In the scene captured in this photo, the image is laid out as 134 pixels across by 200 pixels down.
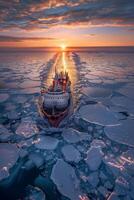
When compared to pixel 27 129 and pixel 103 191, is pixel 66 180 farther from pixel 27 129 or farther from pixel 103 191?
pixel 27 129

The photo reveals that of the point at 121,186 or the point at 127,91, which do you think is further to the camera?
the point at 127,91

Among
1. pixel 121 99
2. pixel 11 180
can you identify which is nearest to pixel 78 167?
pixel 11 180

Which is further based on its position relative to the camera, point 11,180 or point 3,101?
point 3,101

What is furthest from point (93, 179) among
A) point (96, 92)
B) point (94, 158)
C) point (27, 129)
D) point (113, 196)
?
point (96, 92)

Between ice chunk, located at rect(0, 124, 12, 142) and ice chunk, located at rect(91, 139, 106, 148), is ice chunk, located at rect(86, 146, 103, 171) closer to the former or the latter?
ice chunk, located at rect(91, 139, 106, 148)

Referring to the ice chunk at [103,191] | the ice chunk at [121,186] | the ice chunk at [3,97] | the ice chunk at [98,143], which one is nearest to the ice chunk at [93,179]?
the ice chunk at [103,191]

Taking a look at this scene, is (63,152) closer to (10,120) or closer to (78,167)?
(78,167)

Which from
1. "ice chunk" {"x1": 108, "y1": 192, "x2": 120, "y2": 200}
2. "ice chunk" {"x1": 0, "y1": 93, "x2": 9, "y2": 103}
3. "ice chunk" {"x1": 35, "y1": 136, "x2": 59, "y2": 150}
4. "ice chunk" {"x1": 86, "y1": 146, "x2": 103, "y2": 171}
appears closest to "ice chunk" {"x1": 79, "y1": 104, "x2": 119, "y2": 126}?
"ice chunk" {"x1": 86, "y1": 146, "x2": 103, "y2": 171}
